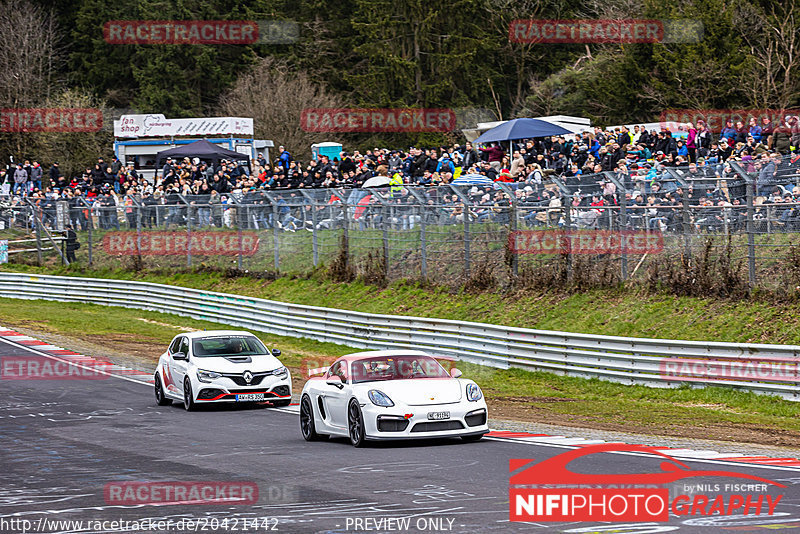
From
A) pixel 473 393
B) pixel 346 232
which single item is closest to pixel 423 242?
pixel 346 232

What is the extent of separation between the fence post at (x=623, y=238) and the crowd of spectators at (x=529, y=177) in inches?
5.7

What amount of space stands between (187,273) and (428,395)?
2604 centimetres

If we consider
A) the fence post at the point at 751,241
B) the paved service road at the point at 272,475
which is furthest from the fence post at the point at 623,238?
the paved service road at the point at 272,475

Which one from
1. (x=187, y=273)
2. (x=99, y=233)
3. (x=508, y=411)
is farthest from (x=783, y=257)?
(x=99, y=233)

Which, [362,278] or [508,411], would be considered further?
[362,278]

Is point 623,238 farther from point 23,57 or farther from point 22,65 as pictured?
point 23,57

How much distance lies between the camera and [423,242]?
27.7 metres

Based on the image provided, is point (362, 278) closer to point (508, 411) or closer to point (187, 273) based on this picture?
point (187, 273)

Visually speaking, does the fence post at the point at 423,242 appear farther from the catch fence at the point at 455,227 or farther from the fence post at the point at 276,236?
the fence post at the point at 276,236

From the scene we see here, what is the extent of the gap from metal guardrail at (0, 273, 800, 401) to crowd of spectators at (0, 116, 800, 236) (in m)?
2.80

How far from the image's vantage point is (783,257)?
19.1 meters

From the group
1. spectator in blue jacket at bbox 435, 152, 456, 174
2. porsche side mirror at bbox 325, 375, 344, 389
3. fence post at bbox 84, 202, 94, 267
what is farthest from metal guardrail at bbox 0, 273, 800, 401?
porsche side mirror at bbox 325, 375, 344, 389

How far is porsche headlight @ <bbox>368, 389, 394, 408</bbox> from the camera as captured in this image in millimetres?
13117

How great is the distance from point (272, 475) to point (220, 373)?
7.22 meters
